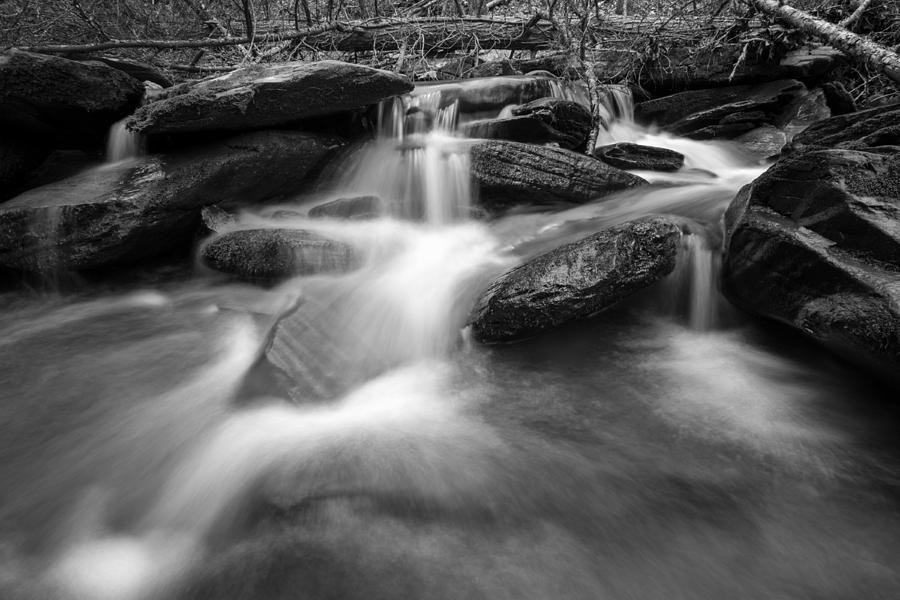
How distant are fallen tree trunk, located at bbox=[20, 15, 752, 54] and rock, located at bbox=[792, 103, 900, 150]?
3.41 metres

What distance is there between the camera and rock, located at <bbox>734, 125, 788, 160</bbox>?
727cm

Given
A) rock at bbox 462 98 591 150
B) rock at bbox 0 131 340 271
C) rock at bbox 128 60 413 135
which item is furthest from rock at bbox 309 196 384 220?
rock at bbox 462 98 591 150

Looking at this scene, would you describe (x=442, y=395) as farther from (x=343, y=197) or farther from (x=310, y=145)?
(x=310, y=145)

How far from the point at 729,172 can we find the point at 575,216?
3127mm

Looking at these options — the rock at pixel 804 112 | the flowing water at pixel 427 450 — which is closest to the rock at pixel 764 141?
the rock at pixel 804 112

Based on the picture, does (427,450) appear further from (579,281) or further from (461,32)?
(461,32)

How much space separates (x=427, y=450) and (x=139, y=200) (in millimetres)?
3983

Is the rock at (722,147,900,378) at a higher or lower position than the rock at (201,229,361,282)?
higher

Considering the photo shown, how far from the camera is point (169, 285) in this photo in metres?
4.86

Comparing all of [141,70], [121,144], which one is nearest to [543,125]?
[121,144]

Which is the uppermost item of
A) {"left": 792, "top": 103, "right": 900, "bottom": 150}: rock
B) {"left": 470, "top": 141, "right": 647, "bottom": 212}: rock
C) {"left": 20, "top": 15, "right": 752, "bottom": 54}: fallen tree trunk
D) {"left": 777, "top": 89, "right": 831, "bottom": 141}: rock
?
{"left": 20, "top": 15, "right": 752, "bottom": 54}: fallen tree trunk

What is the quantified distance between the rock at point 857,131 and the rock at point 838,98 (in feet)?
9.89

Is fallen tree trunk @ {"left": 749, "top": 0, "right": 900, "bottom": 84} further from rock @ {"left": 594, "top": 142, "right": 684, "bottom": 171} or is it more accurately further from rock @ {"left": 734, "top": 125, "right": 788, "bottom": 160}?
rock @ {"left": 594, "top": 142, "right": 684, "bottom": 171}

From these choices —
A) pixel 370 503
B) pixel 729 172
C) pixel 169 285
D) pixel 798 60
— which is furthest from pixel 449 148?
pixel 798 60
